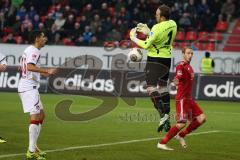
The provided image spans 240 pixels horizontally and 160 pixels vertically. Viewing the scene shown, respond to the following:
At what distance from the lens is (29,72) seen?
12078mm

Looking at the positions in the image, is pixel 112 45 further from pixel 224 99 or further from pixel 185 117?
pixel 185 117

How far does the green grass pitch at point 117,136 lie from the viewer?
12.8m

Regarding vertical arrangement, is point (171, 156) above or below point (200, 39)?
below

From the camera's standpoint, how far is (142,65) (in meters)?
30.8

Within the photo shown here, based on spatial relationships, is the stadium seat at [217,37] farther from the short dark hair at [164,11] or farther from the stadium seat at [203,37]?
the short dark hair at [164,11]

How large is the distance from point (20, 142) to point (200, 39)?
70.3ft

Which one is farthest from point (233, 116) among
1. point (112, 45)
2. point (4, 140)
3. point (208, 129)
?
point (112, 45)

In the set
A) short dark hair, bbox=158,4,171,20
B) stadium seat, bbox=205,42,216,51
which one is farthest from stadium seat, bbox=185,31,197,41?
short dark hair, bbox=158,4,171,20

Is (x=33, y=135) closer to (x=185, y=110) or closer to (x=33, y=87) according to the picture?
(x=33, y=87)

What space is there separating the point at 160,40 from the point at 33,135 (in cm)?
388

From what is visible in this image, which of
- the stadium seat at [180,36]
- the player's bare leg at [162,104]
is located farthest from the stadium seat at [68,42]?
the player's bare leg at [162,104]

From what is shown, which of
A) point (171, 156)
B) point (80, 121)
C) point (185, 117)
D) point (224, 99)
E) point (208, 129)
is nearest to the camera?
point (171, 156)

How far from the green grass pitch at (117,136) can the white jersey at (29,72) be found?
125 cm

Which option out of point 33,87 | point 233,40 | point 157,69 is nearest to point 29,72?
point 33,87
